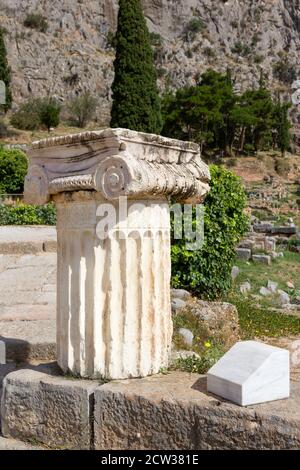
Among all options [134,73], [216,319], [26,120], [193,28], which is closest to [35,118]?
[26,120]

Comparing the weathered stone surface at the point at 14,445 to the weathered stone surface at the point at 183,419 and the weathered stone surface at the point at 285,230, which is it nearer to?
the weathered stone surface at the point at 183,419

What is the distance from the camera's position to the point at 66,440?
2441mm

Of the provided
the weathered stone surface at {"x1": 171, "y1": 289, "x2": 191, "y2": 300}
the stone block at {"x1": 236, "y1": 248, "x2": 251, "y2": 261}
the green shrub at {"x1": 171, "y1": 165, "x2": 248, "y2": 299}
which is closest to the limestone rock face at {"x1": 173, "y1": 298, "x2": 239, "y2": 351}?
the weathered stone surface at {"x1": 171, "y1": 289, "x2": 191, "y2": 300}

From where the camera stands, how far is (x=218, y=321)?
5637 millimetres

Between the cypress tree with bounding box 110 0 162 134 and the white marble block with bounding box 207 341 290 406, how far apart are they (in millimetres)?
28918

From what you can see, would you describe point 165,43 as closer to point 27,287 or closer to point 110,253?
point 27,287

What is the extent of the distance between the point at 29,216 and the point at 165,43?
58.8 metres

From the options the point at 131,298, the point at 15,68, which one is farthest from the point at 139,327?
the point at 15,68

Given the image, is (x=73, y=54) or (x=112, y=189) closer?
(x=112, y=189)

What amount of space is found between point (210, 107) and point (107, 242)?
4173 centimetres

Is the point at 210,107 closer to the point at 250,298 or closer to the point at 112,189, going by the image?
the point at 250,298

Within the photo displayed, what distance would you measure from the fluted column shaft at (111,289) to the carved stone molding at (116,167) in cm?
10

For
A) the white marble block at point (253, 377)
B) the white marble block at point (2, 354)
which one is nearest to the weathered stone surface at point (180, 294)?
the white marble block at point (2, 354)
